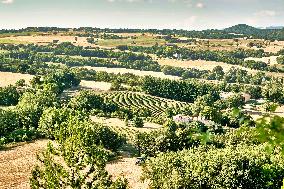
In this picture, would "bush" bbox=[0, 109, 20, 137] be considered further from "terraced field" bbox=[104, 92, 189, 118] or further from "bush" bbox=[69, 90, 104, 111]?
"terraced field" bbox=[104, 92, 189, 118]

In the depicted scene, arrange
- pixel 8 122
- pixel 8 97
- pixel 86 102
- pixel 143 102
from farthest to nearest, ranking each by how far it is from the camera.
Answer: pixel 143 102 → pixel 8 97 → pixel 86 102 → pixel 8 122

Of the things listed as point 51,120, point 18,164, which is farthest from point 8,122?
point 18,164

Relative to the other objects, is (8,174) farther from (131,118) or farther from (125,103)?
(125,103)

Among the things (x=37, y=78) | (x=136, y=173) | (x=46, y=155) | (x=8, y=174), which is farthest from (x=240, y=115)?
(x=37, y=78)

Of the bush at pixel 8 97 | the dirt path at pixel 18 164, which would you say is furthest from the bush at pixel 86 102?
the dirt path at pixel 18 164

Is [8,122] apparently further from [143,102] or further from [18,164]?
[143,102]

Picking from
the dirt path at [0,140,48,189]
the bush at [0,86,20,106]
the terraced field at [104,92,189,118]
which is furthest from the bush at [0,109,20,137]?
the terraced field at [104,92,189,118]
